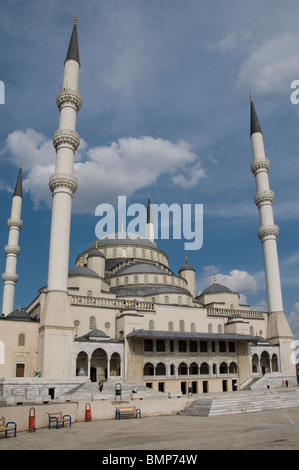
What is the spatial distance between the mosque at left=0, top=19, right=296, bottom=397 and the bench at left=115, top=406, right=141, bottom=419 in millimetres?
9365

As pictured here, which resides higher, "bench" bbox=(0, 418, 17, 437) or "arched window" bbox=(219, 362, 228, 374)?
"arched window" bbox=(219, 362, 228, 374)

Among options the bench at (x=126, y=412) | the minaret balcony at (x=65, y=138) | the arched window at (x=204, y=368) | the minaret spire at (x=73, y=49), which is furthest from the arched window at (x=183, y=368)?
the minaret spire at (x=73, y=49)

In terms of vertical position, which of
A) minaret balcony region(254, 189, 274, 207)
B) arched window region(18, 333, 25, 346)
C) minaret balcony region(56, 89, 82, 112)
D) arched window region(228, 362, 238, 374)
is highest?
minaret balcony region(56, 89, 82, 112)

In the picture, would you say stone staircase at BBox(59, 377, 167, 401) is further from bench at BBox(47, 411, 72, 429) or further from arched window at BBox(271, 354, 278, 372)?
arched window at BBox(271, 354, 278, 372)

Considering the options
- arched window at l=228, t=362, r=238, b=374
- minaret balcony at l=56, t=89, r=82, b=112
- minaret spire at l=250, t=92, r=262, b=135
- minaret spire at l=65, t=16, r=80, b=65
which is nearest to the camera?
minaret balcony at l=56, t=89, r=82, b=112

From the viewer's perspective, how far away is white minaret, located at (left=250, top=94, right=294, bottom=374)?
126 ft

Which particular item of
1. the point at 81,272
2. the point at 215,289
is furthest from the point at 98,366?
the point at 215,289

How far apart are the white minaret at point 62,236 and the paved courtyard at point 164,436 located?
12.1m

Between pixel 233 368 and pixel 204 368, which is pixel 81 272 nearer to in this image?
pixel 204 368

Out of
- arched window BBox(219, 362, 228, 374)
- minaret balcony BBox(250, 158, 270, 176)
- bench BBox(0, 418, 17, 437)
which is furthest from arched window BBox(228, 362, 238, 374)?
bench BBox(0, 418, 17, 437)

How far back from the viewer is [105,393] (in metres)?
23.8

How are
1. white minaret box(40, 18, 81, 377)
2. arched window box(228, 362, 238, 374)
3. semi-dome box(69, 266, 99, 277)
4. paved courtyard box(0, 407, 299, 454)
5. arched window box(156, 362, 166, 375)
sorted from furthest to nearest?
semi-dome box(69, 266, 99, 277), arched window box(228, 362, 238, 374), arched window box(156, 362, 166, 375), white minaret box(40, 18, 81, 377), paved courtyard box(0, 407, 299, 454)

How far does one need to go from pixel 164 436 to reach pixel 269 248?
102 ft
